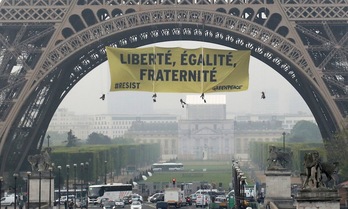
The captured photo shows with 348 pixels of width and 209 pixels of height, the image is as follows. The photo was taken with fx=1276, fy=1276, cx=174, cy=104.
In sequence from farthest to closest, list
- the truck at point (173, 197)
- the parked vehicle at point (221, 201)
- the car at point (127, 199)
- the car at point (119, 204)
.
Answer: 1. the car at point (127, 199)
2. the truck at point (173, 197)
3. the car at point (119, 204)
4. the parked vehicle at point (221, 201)

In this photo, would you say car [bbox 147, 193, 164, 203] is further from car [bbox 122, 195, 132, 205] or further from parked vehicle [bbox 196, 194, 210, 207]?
parked vehicle [bbox 196, 194, 210, 207]

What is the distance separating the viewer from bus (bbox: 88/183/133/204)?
86.2 meters

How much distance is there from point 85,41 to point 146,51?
14646 mm

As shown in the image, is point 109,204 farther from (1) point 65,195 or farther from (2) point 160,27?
(1) point 65,195

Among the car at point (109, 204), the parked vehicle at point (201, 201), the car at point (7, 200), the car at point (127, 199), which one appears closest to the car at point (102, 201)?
the car at point (109, 204)

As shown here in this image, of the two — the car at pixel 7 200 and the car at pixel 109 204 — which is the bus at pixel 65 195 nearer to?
the car at pixel 7 200

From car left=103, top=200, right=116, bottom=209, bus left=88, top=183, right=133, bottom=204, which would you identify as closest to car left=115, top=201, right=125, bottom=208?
car left=103, top=200, right=116, bottom=209

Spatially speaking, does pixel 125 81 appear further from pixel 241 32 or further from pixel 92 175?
pixel 92 175

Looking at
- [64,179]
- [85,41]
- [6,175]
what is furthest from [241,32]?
[64,179]

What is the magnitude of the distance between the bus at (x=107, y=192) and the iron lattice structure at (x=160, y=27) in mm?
7281

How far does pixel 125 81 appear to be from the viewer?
66.7 m

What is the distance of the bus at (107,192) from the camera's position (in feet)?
283

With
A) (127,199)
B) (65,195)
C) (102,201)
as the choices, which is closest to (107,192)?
(127,199)

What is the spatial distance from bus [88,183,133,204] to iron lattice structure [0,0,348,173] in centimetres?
728
